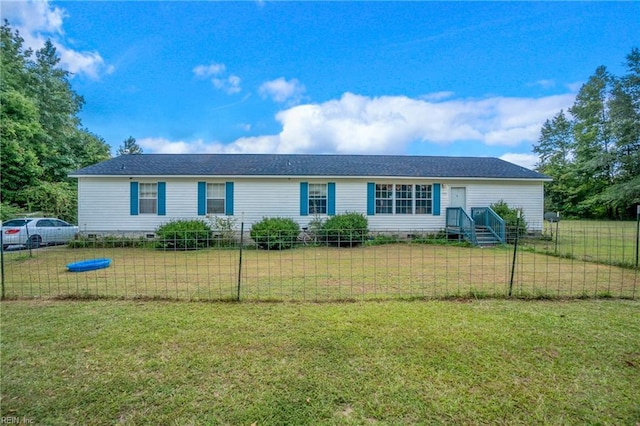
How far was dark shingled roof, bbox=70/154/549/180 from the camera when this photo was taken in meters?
12.9

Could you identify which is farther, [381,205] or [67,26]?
[381,205]

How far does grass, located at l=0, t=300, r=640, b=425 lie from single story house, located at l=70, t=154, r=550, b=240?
9.04m

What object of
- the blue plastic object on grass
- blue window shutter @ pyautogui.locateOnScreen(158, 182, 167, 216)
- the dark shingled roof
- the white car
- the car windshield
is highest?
the dark shingled roof

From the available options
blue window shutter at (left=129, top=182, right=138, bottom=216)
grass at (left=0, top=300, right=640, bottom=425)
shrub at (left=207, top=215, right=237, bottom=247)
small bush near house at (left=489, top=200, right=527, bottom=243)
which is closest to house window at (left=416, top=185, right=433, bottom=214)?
small bush near house at (left=489, top=200, right=527, bottom=243)

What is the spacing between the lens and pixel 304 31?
37.9 feet

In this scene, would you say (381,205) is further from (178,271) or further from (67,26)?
(67,26)

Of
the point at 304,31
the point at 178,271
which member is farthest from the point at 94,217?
the point at 304,31

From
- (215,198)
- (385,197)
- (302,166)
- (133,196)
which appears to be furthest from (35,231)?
(385,197)

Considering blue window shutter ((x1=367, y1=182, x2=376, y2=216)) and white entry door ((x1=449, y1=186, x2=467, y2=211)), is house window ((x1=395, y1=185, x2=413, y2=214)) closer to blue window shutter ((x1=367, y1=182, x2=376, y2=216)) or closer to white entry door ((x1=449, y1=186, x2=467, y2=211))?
blue window shutter ((x1=367, y1=182, x2=376, y2=216))

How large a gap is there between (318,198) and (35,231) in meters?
11.5

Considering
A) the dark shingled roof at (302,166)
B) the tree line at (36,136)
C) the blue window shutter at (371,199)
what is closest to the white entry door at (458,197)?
the dark shingled roof at (302,166)

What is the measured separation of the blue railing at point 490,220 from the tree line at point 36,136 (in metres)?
21.2

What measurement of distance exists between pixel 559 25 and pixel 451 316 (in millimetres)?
11319

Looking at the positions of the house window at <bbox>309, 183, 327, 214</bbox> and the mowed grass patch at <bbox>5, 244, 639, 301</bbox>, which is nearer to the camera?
the mowed grass patch at <bbox>5, 244, 639, 301</bbox>
